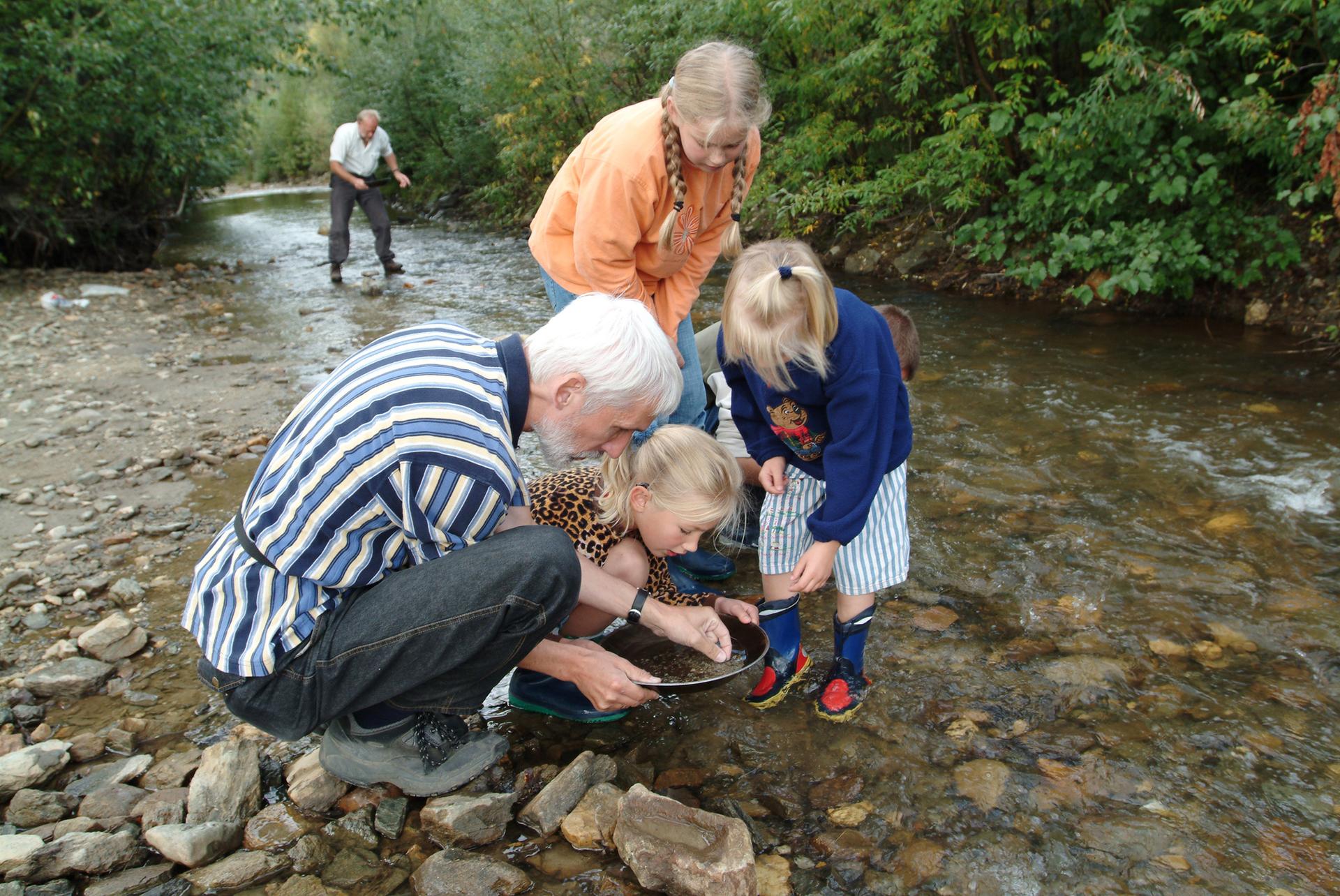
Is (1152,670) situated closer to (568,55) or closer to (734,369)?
(734,369)

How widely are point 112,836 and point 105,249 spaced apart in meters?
8.71

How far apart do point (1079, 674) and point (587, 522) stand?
4.20ft

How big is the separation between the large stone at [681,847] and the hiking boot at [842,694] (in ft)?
1.59

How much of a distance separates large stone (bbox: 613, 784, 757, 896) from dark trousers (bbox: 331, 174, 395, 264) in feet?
23.5

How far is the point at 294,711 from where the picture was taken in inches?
70.1

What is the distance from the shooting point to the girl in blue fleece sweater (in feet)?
6.42

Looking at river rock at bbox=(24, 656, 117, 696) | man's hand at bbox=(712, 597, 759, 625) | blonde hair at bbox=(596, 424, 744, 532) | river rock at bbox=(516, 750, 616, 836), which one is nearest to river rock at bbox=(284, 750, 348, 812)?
river rock at bbox=(516, 750, 616, 836)

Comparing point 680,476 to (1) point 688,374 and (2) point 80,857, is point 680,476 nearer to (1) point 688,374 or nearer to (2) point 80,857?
(1) point 688,374

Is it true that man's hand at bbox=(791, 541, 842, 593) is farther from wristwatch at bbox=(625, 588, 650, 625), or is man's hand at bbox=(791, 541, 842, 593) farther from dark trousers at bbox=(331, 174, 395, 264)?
dark trousers at bbox=(331, 174, 395, 264)

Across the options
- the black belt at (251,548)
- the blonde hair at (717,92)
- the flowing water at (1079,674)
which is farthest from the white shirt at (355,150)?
the black belt at (251,548)

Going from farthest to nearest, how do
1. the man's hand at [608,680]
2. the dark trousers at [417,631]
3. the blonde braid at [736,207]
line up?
the blonde braid at [736,207], the man's hand at [608,680], the dark trousers at [417,631]

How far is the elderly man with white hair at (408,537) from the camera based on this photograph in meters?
1.62

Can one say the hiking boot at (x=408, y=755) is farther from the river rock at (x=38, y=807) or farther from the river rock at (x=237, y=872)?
the river rock at (x=38, y=807)

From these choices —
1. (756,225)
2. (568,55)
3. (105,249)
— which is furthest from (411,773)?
(568,55)
